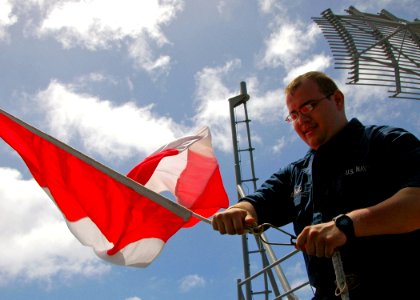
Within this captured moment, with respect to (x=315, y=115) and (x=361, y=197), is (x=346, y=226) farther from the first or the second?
(x=315, y=115)

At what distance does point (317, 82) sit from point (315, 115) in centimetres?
17

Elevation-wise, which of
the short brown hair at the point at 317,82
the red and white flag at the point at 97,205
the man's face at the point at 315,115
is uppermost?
the red and white flag at the point at 97,205

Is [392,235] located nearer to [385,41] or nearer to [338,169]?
[338,169]

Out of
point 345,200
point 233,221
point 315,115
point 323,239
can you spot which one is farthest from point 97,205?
point 323,239

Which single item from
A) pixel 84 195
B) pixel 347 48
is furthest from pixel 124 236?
pixel 347 48

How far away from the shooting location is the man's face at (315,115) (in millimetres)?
2523

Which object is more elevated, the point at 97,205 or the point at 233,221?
the point at 97,205

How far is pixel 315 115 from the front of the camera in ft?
8.34

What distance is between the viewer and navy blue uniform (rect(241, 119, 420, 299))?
2.11 meters

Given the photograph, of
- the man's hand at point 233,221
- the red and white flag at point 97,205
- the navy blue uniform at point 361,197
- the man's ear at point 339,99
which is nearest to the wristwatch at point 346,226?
the navy blue uniform at point 361,197

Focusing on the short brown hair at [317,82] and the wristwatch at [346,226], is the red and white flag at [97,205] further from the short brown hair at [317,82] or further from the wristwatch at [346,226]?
the wristwatch at [346,226]

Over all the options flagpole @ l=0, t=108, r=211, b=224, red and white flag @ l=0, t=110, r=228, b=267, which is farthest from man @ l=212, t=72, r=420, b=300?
red and white flag @ l=0, t=110, r=228, b=267

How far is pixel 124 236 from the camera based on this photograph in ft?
16.2

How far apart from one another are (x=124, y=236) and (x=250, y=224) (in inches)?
108
